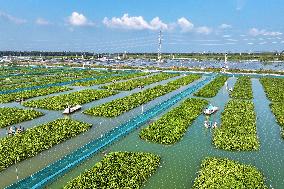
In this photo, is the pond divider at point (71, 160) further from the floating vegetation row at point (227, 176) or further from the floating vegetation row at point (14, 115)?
the floating vegetation row at point (14, 115)

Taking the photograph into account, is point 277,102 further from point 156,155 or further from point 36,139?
point 36,139

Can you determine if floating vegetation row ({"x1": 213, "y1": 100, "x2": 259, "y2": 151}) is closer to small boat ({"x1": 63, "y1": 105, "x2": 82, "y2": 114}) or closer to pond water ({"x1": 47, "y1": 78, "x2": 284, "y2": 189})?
pond water ({"x1": 47, "y1": 78, "x2": 284, "y2": 189})

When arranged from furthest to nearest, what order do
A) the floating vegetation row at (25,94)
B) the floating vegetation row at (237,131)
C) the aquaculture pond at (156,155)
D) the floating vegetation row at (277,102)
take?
the floating vegetation row at (25,94)
the floating vegetation row at (277,102)
the floating vegetation row at (237,131)
the aquaculture pond at (156,155)

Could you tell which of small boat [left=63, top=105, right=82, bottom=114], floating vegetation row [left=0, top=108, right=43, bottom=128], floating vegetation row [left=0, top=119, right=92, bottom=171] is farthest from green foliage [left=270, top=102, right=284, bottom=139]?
floating vegetation row [left=0, top=108, right=43, bottom=128]

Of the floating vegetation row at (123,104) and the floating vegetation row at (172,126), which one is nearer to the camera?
the floating vegetation row at (172,126)

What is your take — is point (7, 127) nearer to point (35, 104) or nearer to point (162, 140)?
point (35, 104)

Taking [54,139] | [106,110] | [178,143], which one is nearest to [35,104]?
[106,110]

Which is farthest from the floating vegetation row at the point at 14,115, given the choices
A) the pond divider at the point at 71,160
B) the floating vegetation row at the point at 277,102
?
the floating vegetation row at the point at 277,102

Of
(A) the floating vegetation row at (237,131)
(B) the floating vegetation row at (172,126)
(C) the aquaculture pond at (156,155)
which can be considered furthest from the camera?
(B) the floating vegetation row at (172,126)
